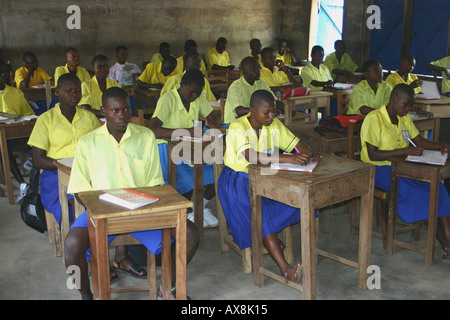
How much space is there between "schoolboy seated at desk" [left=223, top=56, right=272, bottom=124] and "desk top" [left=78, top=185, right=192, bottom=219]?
247 centimetres

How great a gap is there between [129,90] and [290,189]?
4.34 metres

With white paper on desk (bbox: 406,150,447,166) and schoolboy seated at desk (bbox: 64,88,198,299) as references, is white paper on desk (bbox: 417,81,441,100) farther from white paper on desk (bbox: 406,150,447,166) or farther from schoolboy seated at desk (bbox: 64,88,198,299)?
schoolboy seated at desk (bbox: 64,88,198,299)

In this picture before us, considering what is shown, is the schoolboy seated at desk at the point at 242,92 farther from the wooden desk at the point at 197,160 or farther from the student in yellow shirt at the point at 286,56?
the student in yellow shirt at the point at 286,56

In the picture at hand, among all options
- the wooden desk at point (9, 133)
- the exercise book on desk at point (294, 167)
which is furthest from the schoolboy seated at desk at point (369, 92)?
the wooden desk at point (9, 133)

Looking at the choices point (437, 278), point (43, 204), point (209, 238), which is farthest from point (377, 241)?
point (43, 204)

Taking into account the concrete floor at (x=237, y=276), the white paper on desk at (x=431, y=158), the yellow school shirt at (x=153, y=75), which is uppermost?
the yellow school shirt at (x=153, y=75)

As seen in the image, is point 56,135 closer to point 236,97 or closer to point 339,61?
point 236,97

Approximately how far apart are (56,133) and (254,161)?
54.8 inches

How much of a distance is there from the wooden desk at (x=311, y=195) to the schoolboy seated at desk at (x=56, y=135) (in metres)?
1.32

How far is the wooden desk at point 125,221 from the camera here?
7.58 feet

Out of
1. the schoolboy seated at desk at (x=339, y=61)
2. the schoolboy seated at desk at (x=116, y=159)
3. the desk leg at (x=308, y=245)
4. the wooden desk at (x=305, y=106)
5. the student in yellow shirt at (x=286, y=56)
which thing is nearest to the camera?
the desk leg at (x=308, y=245)

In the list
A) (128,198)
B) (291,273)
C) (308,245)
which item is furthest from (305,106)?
(128,198)

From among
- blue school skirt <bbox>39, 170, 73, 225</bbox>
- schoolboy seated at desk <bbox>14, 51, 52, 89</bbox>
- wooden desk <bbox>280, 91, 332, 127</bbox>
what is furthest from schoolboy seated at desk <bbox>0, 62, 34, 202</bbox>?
wooden desk <bbox>280, 91, 332, 127</bbox>

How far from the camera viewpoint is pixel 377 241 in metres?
3.83
